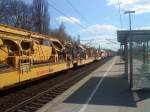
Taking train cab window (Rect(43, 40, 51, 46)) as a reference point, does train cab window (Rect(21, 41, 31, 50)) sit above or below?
below

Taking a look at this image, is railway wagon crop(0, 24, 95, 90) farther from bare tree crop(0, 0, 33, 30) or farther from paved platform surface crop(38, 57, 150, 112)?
bare tree crop(0, 0, 33, 30)

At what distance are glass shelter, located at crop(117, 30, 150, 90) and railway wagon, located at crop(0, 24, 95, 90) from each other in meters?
4.97

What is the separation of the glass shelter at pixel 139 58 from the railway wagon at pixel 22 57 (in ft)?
16.3

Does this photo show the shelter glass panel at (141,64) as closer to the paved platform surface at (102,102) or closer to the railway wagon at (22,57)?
the paved platform surface at (102,102)

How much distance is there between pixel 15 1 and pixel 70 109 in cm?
6090

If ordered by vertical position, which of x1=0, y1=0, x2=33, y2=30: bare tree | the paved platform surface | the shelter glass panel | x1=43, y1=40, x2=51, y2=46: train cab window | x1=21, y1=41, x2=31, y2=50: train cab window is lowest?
the paved platform surface

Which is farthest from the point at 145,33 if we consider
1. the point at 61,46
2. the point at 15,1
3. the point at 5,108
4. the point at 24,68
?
the point at 15,1

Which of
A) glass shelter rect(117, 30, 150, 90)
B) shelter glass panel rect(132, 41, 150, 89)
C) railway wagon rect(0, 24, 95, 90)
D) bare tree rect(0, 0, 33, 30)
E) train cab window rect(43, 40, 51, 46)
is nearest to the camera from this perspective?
railway wagon rect(0, 24, 95, 90)

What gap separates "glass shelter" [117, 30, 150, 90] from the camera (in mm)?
19266

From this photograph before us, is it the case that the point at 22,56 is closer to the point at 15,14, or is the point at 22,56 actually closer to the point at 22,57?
the point at 22,57

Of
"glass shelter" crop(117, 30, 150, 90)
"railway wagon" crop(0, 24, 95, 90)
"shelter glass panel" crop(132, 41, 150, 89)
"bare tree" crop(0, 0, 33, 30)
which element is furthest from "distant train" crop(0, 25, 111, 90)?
"bare tree" crop(0, 0, 33, 30)

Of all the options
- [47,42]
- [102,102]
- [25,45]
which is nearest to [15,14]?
[47,42]

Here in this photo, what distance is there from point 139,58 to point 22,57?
20.8 ft

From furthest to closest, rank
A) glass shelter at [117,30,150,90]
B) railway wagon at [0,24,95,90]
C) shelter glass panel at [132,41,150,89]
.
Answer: shelter glass panel at [132,41,150,89], glass shelter at [117,30,150,90], railway wagon at [0,24,95,90]
